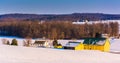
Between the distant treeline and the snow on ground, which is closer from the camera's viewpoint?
the snow on ground

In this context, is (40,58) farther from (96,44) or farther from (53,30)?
(53,30)

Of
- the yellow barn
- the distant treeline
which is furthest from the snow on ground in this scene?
the distant treeline

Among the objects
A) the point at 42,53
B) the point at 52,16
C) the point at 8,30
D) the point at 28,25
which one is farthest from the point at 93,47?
the point at 52,16

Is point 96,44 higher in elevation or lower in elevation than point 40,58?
lower

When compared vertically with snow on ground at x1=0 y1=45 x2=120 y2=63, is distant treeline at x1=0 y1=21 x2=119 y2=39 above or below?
below

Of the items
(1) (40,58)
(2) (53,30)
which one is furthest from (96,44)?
(2) (53,30)

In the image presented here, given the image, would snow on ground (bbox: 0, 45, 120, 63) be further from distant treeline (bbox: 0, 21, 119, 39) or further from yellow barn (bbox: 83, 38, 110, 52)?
distant treeline (bbox: 0, 21, 119, 39)

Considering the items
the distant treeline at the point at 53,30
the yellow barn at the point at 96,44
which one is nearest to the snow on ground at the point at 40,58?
the yellow barn at the point at 96,44

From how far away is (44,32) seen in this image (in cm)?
3806

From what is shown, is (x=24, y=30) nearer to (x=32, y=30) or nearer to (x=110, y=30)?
(x=32, y=30)

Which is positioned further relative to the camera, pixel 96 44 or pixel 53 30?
pixel 53 30

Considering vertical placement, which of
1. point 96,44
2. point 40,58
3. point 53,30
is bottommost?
point 53,30

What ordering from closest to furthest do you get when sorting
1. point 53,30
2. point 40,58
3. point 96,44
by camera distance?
point 40,58, point 96,44, point 53,30

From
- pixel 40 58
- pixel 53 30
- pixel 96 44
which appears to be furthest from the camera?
pixel 53 30
